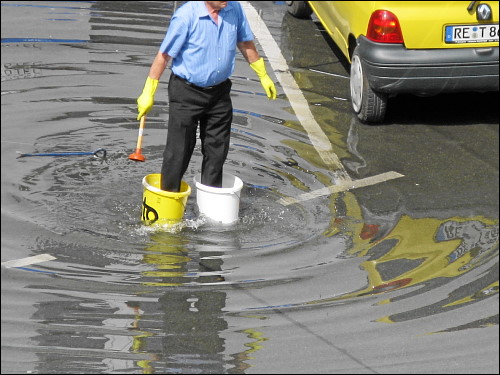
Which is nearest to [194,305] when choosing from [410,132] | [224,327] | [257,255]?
[224,327]

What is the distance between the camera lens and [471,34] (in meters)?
8.73

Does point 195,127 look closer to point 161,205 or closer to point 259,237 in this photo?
point 161,205

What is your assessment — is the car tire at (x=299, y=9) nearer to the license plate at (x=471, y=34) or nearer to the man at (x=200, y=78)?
the license plate at (x=471, y=34)

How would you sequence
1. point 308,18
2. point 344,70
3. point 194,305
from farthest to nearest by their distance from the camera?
point 308,18 → point 344,70 → point 194,305

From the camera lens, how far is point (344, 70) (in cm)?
1106

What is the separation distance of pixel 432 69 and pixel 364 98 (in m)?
0.74

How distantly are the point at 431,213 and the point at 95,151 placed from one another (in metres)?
2.70

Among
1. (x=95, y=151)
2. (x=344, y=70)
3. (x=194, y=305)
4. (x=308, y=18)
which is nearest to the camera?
(x=194, y=305)

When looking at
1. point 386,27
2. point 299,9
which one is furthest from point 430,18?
point 299,9

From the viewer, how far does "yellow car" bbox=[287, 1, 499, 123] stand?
870 centimetres

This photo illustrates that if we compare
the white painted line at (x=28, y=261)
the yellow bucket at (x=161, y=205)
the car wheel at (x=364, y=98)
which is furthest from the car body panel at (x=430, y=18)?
the white painted line at (x=28, y=261)

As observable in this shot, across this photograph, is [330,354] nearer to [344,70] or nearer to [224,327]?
[224,327]

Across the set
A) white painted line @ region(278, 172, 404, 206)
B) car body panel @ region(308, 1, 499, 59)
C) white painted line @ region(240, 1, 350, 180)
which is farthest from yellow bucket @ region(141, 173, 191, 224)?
car body panel @ region(308, 1, 499, 59)

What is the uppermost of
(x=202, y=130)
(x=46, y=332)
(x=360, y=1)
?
(x=360, y=1)
